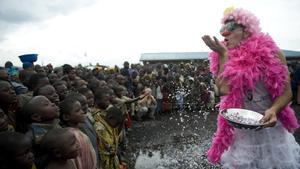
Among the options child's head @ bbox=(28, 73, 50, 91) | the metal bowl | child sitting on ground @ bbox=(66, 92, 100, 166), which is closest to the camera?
the metal bowl

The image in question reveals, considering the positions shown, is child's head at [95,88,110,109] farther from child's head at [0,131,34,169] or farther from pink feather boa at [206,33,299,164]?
child's head at [0,131,34,169]

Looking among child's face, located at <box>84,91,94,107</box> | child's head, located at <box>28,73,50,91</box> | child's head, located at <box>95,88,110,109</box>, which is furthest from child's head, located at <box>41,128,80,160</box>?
child's head, located at <box>28,73,50,91</box>

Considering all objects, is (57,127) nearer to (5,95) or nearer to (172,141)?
(5,95)

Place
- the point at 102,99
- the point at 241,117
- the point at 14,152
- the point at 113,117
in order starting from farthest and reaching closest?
1. the point at 102,99
2. the point at 113,117
3. the point at 241,117
4. the point at 14,152

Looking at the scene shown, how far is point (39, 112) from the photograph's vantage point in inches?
135

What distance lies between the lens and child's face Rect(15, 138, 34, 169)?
2502mm

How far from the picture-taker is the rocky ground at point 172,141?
22.8 feet

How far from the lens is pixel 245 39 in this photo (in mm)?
3473

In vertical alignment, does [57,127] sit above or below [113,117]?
above

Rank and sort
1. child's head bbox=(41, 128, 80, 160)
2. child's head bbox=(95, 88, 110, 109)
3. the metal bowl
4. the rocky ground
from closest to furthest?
child's head bbox=(41, 128, 80, 160)
the metal bowl
child's head bbox=(95, 88, 110, 109)
the rocky ground

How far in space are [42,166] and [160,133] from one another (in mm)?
7227

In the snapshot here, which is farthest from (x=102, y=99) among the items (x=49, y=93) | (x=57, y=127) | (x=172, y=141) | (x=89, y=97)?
(x=172, y=141)

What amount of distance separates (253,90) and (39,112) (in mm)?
2017

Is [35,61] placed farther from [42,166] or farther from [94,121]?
[42,166]
